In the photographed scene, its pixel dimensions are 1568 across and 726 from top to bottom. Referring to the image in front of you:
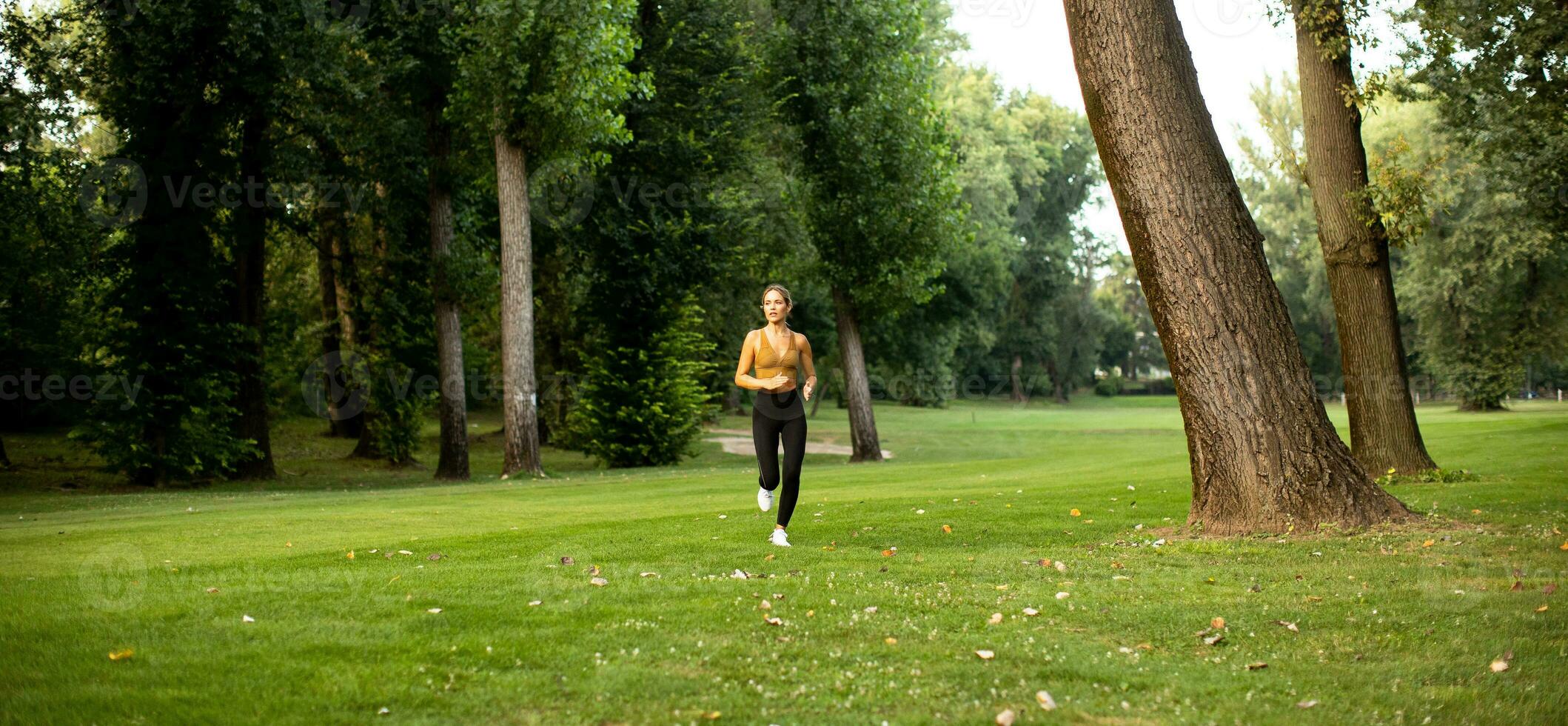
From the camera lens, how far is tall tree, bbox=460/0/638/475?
2283 centimetres

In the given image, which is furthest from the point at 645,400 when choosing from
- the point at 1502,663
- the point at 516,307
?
the point at 1502,663

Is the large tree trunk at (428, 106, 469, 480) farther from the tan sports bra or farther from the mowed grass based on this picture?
the tan sports bra

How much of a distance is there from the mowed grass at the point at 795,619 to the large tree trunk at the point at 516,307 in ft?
36.1

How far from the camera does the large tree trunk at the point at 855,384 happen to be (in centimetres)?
3195

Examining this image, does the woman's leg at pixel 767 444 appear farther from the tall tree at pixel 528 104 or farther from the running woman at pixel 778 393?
the tall tree at pixel 528 104

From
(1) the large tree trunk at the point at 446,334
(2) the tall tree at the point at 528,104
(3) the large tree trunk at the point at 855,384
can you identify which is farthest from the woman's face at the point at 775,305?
(3) the large tree trunk at the point at 855,384

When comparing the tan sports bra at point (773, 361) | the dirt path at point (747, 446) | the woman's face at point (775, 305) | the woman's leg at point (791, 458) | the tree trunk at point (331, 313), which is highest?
the tree trunk at point (331, 313)

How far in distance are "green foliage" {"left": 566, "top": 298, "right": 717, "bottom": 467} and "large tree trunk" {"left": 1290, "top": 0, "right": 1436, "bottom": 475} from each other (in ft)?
57.5

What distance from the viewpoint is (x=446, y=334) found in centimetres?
2639

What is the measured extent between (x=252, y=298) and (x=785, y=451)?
20.2 meters

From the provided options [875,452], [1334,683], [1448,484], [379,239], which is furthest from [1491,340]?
[1334,683]

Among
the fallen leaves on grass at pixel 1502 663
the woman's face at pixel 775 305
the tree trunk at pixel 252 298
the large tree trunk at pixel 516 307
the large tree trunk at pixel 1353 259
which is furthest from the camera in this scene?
the tree trunk at pixel 252 298

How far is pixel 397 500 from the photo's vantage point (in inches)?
716

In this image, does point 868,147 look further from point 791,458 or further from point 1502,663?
point 1502,663
